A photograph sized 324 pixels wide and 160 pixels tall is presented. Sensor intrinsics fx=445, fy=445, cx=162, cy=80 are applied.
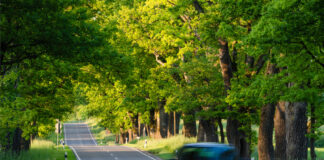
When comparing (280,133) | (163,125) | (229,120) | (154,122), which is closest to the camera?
(280,133)

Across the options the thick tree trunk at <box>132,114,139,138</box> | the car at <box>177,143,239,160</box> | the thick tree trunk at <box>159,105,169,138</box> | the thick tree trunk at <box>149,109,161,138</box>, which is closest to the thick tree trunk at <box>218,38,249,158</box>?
the car at <box>177,143,239,160</box>

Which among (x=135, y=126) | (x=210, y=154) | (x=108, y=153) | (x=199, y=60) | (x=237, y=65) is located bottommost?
(x=108, y=153)

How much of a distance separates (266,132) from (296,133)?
61.7 inches

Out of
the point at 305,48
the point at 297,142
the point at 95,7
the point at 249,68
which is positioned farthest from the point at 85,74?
the point at 305,48

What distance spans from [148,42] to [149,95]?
7257mm

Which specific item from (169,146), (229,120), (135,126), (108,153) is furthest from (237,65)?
(135,126)

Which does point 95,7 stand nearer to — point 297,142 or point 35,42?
point 35,42

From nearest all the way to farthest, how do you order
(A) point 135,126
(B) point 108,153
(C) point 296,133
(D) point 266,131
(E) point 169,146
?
(C) point 296,133
(D) point 266,131
(E) point 169,146
(B) point 108,153
(A) point 135,126

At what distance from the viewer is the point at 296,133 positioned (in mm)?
19453

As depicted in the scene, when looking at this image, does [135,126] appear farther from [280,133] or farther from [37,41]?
[37,41]

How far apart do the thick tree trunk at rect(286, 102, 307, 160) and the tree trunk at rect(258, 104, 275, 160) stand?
1023 mm

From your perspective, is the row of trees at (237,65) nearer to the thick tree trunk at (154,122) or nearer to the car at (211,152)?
the car at (211,152)

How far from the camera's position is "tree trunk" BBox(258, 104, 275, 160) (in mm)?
20547

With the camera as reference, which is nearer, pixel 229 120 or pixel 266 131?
pixel 266 131
